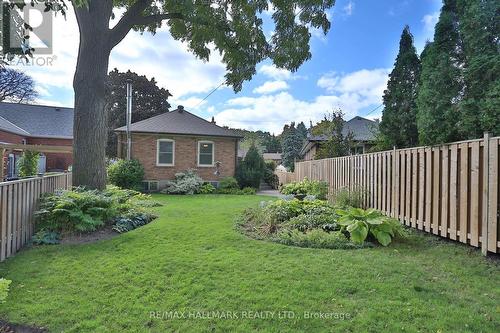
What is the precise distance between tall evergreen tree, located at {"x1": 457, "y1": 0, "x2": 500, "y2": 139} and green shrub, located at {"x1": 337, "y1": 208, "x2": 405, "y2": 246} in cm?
200

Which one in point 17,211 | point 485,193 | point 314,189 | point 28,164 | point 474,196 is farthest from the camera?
point 28,164

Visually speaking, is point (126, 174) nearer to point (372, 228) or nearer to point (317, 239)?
point (317, 239)

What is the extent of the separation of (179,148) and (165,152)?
2.57ft

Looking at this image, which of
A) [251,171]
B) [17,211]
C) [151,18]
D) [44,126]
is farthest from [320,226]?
[44,126]

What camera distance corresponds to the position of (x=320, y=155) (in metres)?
16.8

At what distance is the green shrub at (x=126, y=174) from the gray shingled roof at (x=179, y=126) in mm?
2081

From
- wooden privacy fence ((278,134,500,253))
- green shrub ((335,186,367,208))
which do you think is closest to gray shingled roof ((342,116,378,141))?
green shrub ((335,186,367,208))

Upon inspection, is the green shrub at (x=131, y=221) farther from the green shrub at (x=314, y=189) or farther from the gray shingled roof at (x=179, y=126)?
the gray shingled roof at (x=179, y=126)

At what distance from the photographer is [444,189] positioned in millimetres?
4902

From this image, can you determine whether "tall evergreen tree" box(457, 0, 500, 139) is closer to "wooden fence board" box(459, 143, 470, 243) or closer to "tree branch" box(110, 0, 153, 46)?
"wooden fence board" box(459, 143, 470, 243)

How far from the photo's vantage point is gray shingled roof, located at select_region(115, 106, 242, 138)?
16.9m

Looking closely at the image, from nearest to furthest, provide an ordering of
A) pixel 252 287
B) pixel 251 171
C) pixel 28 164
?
pixel 252 287, pixel 28 164, pixel 251 171

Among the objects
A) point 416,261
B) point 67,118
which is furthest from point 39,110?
point 416,261

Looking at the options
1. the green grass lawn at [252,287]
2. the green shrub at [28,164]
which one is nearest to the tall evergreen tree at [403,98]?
the green grass lawn at [252,287]
